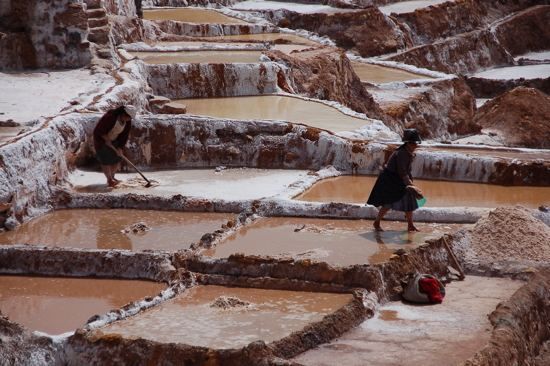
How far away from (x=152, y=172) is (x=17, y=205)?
8.15 ft

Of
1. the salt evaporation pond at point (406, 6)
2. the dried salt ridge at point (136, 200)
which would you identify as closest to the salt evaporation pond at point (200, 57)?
the dried salt ridge at point (136, 200)

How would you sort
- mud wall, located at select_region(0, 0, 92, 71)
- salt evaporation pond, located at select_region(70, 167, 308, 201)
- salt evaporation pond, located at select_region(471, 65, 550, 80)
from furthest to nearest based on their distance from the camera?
salt evaporation pond, located at select_region(471, 65, 550, 80) → mud wall, located at select_region(0, 0, 92, 71) → salt evaporation pond, located at select_region(70, 167, 308, 201)

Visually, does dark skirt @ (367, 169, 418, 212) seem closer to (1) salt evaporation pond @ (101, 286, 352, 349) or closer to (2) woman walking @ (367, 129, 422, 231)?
(2) woman walking @ (367, 129, 422, 231)

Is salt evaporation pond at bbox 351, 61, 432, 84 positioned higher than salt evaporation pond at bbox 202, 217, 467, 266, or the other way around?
salt evaporation pond at bbox 351, 61, 432, 84

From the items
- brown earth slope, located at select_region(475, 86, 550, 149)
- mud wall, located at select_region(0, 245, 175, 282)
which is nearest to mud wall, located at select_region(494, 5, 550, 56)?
brown earth slope, located at select_region(475, 86, 550, 149)

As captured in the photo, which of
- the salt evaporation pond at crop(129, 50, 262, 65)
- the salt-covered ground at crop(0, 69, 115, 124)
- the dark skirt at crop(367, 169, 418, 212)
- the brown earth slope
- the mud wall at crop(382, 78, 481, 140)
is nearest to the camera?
the dark skirt at crop(367, 169, 418, 212)

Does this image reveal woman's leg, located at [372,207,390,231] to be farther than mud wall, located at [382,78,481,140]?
No

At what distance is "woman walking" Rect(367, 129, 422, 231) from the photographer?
647 centimetres

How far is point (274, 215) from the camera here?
25.0ft

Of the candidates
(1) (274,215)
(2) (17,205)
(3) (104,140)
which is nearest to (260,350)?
(1) (274,215)

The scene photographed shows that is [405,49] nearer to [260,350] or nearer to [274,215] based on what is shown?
[274,215]

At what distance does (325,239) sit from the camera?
6691 mm

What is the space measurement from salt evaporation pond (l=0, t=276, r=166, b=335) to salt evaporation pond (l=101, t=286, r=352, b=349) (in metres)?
0.45

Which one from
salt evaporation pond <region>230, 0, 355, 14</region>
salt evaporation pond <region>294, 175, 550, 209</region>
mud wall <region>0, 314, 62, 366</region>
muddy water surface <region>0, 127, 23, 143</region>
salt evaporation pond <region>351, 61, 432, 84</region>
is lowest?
mud wall <region>0, 314, 62, 366</region>
